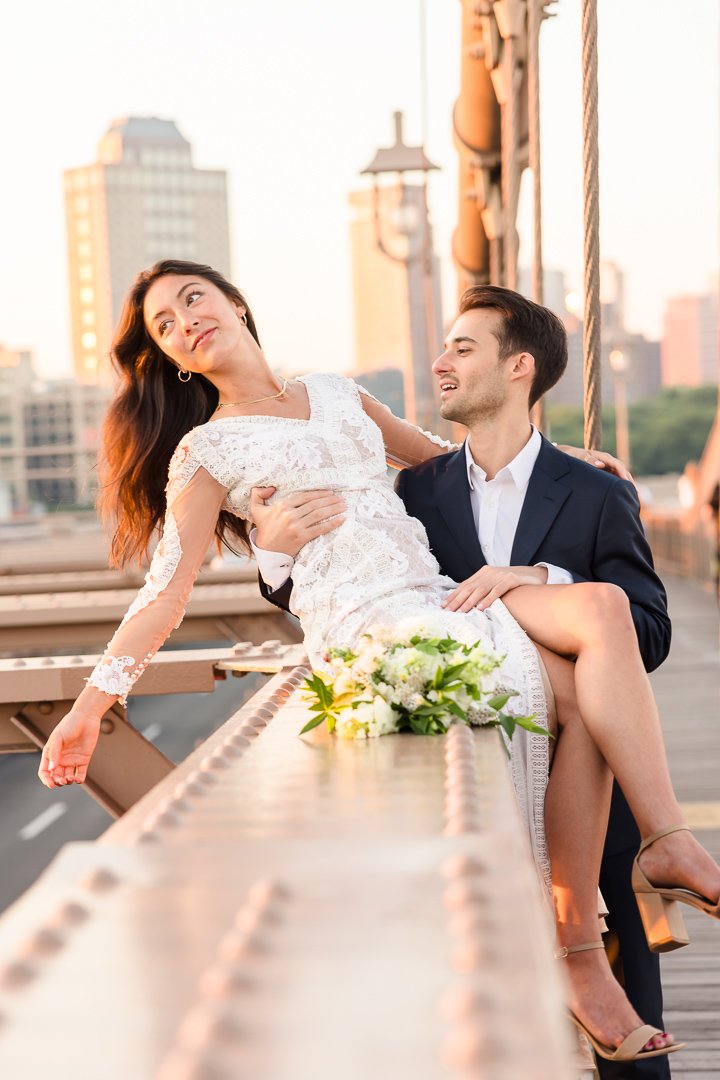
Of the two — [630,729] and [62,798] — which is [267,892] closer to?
[630,729]

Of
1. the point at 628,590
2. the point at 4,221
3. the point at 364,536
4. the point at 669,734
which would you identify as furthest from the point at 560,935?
the point at 4,221

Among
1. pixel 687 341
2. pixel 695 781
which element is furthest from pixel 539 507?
pixel 687 341

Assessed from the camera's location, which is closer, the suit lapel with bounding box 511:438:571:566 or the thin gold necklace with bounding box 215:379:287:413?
the suit lapel with bounding box 511:438:571:566

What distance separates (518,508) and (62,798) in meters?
17.0

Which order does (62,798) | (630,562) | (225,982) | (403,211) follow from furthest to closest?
(62,798)
(403,211)
(630,562)
(225,982)

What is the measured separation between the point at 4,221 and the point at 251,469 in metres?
57.2

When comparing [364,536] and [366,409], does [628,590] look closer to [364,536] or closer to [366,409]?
[364,536]

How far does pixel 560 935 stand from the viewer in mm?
2061

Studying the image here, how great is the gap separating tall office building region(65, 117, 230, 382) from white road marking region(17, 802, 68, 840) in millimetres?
79001

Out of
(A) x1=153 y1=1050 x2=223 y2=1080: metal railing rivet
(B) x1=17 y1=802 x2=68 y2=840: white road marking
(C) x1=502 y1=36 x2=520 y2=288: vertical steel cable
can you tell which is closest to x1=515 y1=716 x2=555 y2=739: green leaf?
(A) x1=153 y1=1050 x2=223 y2=1080: metal railing rivet

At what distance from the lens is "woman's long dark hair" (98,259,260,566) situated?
299 cm

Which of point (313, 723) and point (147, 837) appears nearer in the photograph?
point (147, 837)

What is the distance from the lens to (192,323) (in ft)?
9.17

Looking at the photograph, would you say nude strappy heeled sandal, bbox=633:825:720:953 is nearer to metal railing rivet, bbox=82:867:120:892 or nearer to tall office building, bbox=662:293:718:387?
metal railing rivet, bbox=82:867:120:892
